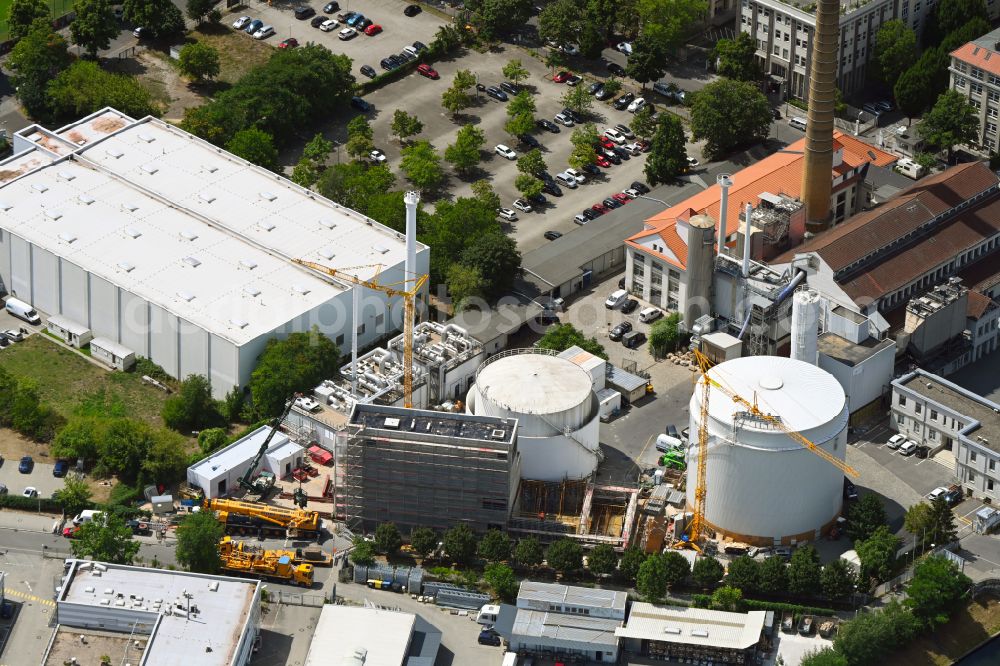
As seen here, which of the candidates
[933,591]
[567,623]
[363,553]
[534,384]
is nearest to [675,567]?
[567,623]

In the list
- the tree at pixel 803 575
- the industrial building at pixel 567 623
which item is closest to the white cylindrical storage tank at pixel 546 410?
the industrial building at pixel 567 623

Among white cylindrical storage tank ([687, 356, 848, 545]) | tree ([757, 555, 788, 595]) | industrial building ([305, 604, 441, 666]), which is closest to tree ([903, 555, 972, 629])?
tree ([757, 555, 788, 595])

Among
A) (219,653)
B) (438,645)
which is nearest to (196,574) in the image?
(219,653)

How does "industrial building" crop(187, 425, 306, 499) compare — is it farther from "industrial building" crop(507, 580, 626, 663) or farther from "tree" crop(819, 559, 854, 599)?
"tree" crop(819, 559, 854, 599)

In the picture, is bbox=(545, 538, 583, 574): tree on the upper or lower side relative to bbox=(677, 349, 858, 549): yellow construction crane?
lower

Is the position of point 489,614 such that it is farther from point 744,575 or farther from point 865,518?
point 865,518

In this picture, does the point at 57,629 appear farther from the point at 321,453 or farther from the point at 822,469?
the point at 822,469
